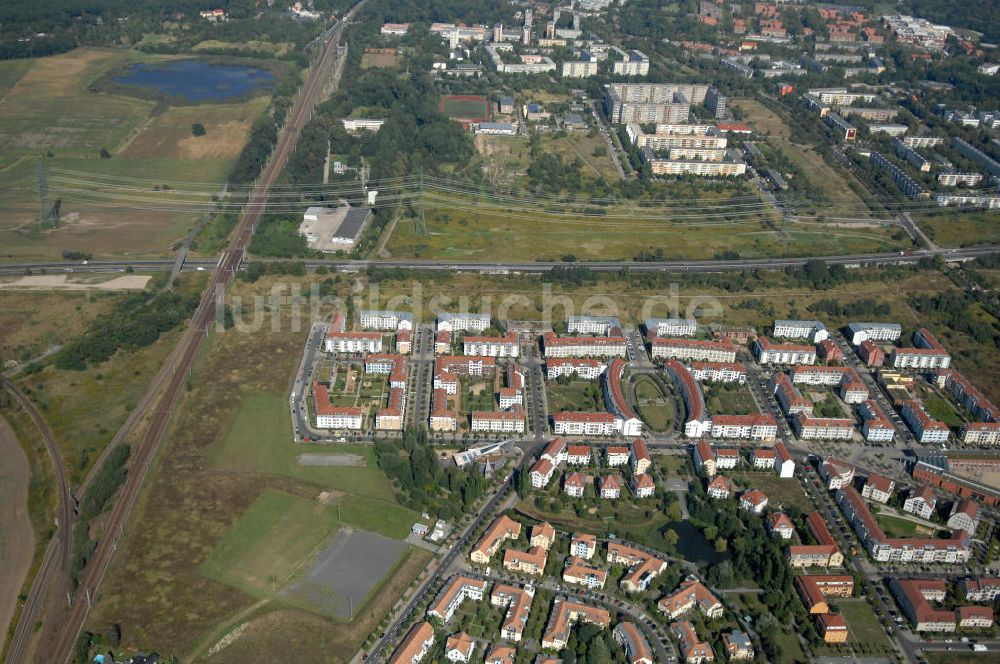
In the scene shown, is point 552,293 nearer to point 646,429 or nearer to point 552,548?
point 646,429

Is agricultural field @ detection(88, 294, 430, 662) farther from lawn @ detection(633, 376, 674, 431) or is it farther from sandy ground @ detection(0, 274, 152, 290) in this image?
sandy ground @ detection(0, 274, 152, 290)

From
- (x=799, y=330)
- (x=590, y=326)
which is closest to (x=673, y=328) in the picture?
(x=590, y=326)

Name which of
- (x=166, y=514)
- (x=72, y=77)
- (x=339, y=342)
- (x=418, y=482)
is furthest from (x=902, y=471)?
(x=72, y=77)

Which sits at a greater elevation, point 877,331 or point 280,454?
point 877,331

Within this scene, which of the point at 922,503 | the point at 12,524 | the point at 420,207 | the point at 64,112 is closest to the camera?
the point at 12,524

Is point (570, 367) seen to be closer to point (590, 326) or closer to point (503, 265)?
point (590, 326)

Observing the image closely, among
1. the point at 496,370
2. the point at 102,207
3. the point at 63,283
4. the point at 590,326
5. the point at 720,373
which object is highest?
the point at 590,326

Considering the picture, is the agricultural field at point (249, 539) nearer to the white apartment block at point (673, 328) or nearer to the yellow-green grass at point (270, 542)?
the yellow-green grass at point (270, 542)
